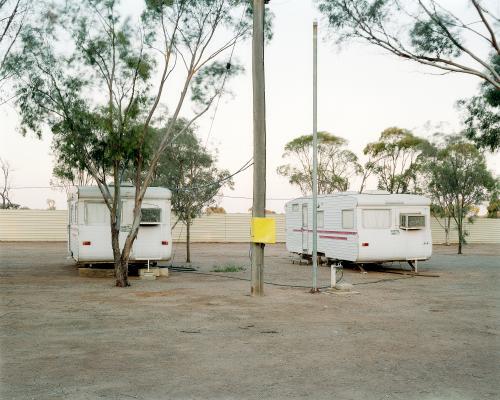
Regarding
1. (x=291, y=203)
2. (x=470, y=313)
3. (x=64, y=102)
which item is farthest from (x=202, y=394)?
(x=291, y=203)

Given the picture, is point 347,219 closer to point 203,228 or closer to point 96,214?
point 96,214

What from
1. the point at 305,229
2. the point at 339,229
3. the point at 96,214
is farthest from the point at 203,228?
the point at 96,214

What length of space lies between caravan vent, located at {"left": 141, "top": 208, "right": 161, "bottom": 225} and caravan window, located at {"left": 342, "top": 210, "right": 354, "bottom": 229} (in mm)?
6048

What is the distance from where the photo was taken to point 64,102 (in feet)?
47.6

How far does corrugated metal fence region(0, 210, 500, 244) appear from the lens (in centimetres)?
3719

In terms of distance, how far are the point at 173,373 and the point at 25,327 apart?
3.62 m

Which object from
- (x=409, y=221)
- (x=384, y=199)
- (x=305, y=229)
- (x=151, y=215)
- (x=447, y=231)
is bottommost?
(x=447, y=231)

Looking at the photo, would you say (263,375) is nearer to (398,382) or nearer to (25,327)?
(398,382)

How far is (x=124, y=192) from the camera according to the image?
17.4 metres

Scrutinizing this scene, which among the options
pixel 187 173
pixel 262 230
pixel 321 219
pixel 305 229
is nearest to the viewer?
pixel 262 230

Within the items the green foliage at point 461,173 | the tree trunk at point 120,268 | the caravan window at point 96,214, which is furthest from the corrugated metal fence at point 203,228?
the tree trunk at point 120,268

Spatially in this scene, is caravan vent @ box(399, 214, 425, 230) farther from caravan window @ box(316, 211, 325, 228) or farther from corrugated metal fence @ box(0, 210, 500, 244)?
corrugated metal fence @ box(0, 210, 500, 244)

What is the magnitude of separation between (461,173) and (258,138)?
77.8 feet

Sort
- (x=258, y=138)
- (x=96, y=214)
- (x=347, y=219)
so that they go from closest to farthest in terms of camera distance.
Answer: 1. (x=258, y=138)
2. (x=96, y=214)
3. (x=347, y=219)
